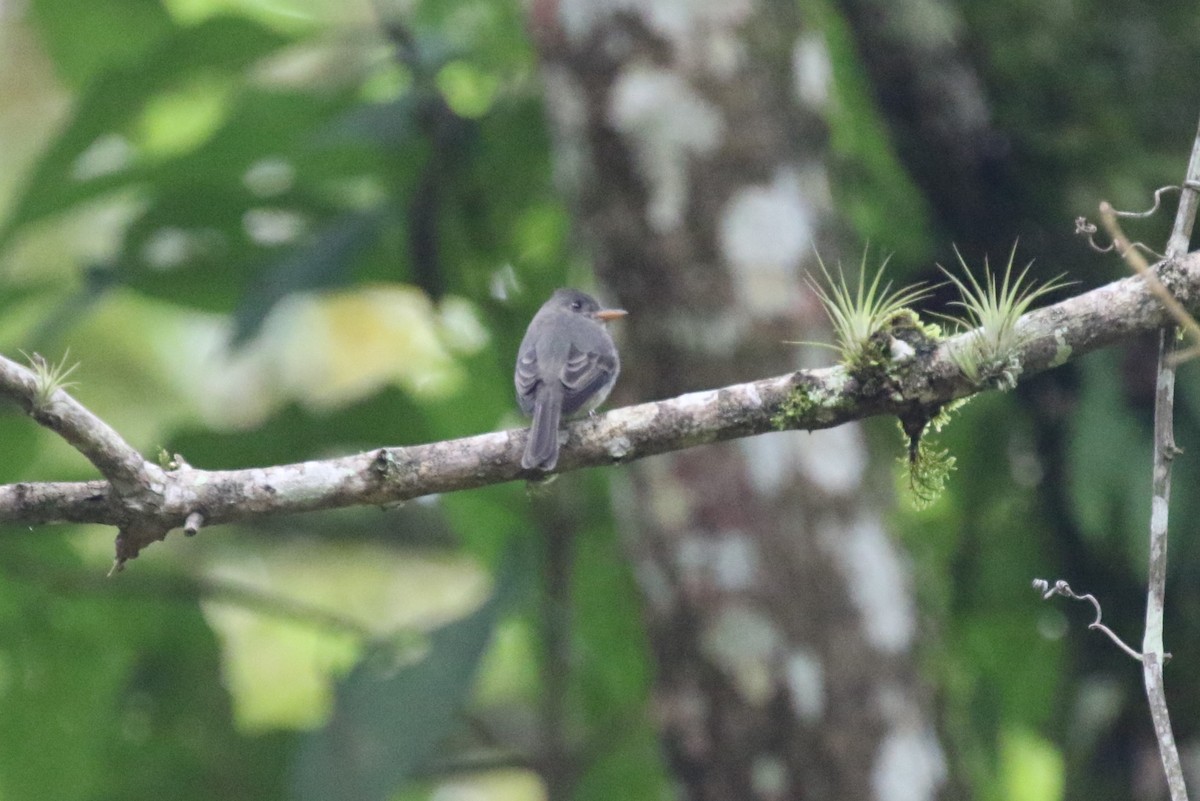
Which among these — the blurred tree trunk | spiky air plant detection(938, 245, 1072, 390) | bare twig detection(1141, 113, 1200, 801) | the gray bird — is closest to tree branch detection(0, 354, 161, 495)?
the gray bird

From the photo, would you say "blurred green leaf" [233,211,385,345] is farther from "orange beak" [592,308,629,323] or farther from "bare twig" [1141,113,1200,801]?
"bare twig" [1141,113,1200,801]

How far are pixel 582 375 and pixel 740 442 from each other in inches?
19.5

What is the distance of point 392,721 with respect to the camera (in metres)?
3.76

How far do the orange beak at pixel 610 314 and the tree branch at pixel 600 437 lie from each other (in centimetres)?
167

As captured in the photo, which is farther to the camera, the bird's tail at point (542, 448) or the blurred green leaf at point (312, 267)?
the blurred green leaf at point (312, 267)

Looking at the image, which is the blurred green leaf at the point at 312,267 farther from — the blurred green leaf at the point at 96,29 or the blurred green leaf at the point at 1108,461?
the blurred green leaf at the point at 1108,461

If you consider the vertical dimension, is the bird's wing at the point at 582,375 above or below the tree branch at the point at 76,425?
above

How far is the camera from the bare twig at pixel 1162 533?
1.45 meters

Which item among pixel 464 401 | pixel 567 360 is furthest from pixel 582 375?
pixel 464 401

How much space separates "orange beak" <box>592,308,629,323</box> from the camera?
401cm

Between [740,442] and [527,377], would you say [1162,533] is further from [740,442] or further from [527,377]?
[527,377]

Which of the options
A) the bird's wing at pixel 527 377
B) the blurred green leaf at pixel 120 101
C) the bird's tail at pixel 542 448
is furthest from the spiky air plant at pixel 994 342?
the blurred green leaf at pixel 120 101

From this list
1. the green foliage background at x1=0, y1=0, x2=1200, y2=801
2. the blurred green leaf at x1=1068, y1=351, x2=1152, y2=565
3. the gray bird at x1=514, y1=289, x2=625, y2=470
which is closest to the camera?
the gray bird at x1=514, y1=289, x2=625, y2=470

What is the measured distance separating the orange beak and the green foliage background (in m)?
0.55
